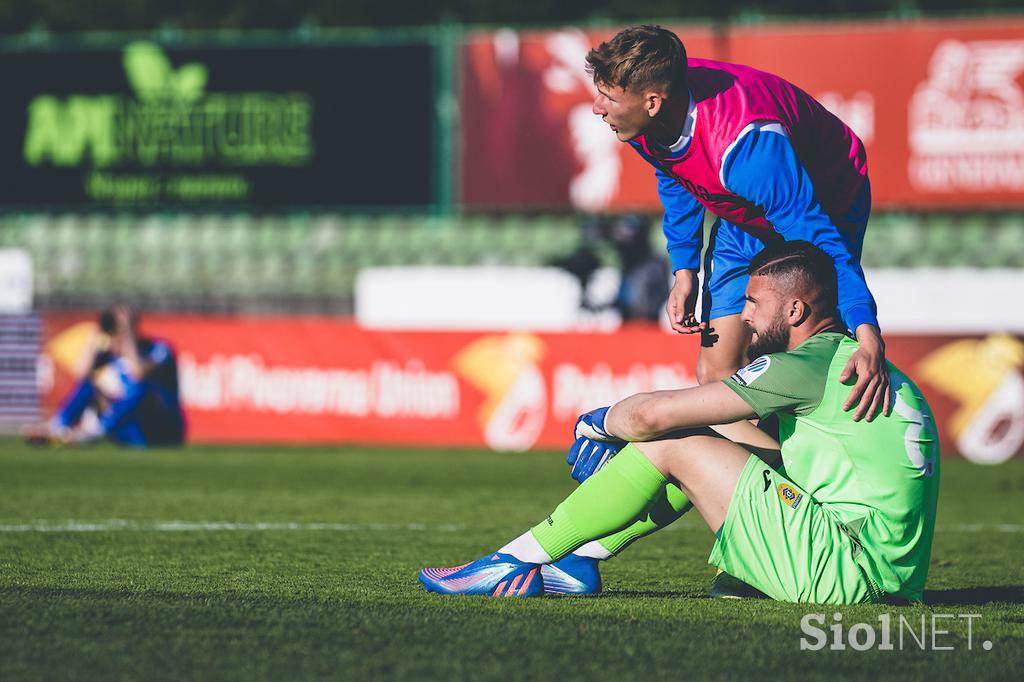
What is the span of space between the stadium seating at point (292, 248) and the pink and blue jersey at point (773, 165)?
1389 centimetres

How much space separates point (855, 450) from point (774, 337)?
1.27 ft

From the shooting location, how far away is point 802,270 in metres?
4.24

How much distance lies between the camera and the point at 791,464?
4363 millimetres

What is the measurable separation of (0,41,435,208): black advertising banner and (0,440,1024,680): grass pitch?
11273mm

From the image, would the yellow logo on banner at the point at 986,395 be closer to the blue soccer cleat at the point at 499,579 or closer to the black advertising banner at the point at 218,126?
the black advertising banner at the point at 218,126

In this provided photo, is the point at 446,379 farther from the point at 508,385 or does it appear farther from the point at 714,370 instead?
the point at 714,370

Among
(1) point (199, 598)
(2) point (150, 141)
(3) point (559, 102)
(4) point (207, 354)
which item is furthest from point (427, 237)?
(1) point (199, 598)

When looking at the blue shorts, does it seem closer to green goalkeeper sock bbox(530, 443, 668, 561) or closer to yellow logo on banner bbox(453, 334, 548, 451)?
green goalkeeper sock bbox(530, 443, 668, 561)

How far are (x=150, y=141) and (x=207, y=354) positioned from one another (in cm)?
682

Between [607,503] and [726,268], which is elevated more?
[726,268]

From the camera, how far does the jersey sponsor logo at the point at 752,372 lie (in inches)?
163

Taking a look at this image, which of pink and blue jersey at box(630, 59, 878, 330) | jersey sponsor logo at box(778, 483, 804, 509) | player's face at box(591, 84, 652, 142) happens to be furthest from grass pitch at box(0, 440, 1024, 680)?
player's face at box(591, 84, 652, 142)

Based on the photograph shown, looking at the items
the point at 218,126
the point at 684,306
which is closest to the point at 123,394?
the point at 218,126

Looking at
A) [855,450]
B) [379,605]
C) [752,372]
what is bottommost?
[379,605]
